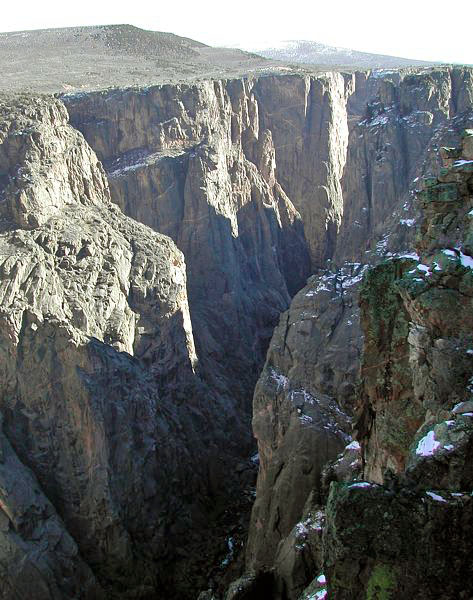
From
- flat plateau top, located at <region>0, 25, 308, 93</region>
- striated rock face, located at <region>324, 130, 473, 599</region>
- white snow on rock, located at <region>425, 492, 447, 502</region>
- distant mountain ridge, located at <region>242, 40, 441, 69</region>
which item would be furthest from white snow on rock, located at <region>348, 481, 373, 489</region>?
distant mountain ridge, located at <region>242, 40, 441, 69</region>

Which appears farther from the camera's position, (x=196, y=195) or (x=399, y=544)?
(x=196, y=195)

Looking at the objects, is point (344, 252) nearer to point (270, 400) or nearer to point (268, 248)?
point (268, 248)

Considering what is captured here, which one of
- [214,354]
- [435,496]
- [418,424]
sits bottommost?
[214,354]

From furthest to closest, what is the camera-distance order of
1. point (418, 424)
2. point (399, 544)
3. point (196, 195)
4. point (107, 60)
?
point (107, 60) → point (196, 195) → point (418, 424) → point (399, 544)

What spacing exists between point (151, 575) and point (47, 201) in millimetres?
25417

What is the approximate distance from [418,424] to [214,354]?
147 ft

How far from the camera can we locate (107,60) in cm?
9225

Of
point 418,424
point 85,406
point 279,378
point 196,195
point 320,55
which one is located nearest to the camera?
point 418,424

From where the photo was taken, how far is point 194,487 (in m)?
Result: 50.8

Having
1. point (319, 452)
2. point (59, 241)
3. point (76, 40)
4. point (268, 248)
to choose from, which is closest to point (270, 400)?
point (319, 452)

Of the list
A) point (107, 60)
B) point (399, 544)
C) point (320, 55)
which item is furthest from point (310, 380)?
point (320, 55)

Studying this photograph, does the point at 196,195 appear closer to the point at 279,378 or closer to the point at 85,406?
the point at 85,406

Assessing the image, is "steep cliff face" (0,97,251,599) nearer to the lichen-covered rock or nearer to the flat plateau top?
the flat plateau top

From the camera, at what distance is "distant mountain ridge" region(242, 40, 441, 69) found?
419ft
